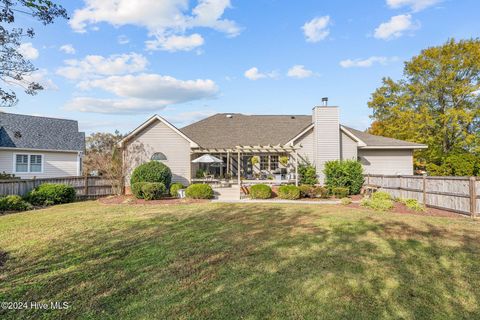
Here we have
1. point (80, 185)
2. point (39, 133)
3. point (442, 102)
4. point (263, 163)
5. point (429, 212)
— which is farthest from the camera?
point (442, 102)

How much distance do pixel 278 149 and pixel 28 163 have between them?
19753 millimetres

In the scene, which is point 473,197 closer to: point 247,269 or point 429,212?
point 429,212

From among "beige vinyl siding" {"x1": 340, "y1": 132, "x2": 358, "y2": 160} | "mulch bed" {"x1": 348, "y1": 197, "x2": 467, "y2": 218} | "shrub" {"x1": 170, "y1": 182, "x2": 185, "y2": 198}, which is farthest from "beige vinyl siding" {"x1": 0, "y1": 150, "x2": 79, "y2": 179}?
"mulch bed" {"x1": 348, "y1": 197, "x2": 467, "y2": 218}

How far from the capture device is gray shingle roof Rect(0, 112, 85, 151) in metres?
20.4

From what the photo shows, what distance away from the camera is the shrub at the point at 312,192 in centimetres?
1583

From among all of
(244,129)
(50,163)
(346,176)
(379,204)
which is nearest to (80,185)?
(50,163)

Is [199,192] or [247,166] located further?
[247,166]

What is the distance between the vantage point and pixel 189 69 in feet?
62.7

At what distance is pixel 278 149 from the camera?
18078 millimetres

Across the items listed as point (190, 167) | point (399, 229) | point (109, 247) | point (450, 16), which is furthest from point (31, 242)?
point (450, 16)

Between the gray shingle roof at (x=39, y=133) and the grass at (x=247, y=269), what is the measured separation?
15216 mm

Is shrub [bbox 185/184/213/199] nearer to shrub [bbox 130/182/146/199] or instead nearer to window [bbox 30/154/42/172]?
shrub [bbox 130/182/146/199]

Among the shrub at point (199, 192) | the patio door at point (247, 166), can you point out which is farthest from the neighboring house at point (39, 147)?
the patio door at point (247, 166)

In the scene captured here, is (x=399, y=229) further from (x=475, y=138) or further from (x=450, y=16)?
(x=475, y=138)
